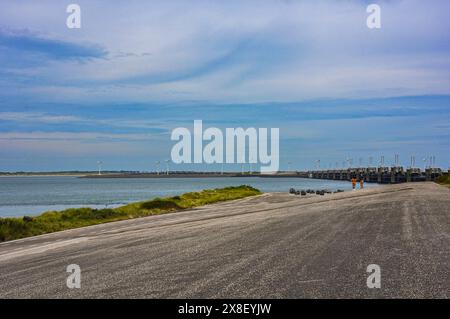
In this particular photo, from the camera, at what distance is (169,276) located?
41.1ft

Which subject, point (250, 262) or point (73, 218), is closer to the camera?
point (250, 262)

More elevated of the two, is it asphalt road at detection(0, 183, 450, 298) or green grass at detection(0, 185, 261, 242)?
asphalt road at detection(0, 183, 450, 298)

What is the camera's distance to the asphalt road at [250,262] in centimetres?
1093

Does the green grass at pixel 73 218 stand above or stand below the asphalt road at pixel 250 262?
below

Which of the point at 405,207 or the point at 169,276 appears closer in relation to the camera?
the point at 169,276

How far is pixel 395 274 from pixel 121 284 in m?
5.85

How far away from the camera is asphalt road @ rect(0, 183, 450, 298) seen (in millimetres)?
10930

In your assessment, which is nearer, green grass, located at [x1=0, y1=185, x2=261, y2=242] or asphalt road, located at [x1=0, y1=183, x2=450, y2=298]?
asphalt road, located at [x1=0, y1=183, x2=450, y2=298]

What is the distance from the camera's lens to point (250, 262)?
13.9 meters

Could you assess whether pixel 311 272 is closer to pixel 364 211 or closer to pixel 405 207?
pixel 364 211

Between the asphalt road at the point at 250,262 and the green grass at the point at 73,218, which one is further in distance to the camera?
the green grass at the point at 73,218

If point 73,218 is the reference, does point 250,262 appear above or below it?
above
